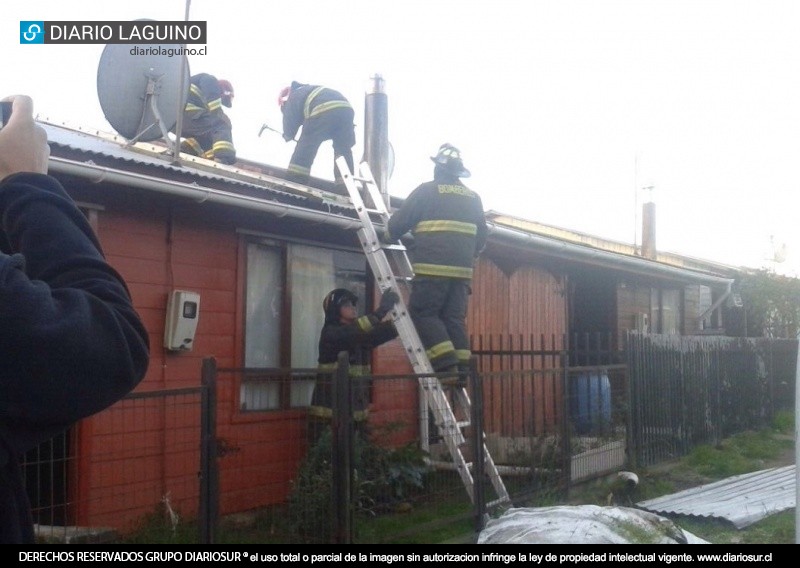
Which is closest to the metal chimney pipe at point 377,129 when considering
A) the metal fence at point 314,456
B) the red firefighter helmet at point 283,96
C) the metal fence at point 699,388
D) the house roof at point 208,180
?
the house roof at point 208,180

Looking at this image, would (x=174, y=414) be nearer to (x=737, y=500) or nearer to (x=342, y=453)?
(x=342, y=453)

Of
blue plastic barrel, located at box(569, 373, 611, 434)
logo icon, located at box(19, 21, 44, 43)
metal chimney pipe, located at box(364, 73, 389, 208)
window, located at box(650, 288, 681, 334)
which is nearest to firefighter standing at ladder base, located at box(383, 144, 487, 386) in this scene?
blue plastic barrel, located at box(569, 373, 611, 434)

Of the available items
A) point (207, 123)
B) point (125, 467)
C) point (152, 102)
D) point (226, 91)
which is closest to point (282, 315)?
point (125, 467)

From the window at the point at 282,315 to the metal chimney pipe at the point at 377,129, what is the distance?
2239 millimetres

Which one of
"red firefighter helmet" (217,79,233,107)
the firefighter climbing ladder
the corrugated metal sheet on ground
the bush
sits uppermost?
"red firefighter helmet" (217,79,233,107)

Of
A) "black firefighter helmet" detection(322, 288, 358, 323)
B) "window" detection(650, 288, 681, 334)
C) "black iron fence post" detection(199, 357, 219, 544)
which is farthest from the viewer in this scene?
"window" detection(650, 288, 681, 334)

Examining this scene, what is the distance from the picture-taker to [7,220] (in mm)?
1349

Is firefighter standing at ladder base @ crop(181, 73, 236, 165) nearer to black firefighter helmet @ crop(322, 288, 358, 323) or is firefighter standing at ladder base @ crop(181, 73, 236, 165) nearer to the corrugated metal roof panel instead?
the corrugated metal roof panel

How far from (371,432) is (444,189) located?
2.09 metres

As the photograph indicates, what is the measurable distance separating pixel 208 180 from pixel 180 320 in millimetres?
1049

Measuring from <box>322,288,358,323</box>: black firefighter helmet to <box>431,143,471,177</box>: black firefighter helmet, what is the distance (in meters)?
1.32

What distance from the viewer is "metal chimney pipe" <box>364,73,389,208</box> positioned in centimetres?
969
